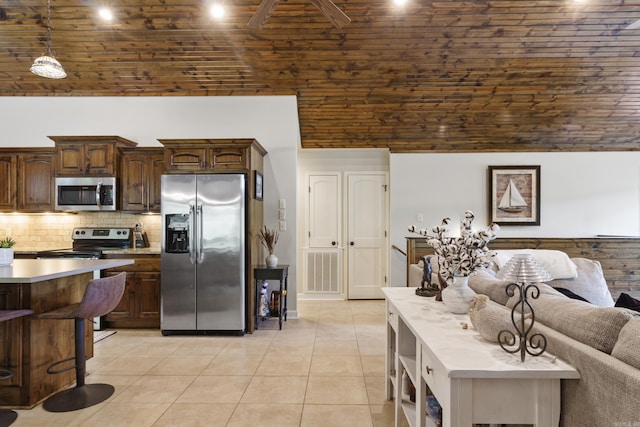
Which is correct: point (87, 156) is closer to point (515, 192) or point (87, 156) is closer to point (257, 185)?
point (257, 185)

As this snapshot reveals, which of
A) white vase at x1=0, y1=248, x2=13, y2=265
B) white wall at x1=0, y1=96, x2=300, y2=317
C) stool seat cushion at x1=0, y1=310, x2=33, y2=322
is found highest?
white wall at x1=0, y1=96, x2=300, y2=317

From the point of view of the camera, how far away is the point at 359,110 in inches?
215

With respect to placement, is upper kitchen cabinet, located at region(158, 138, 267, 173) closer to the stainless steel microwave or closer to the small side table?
the stainless steel microwave

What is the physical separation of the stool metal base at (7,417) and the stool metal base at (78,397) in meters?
0.17

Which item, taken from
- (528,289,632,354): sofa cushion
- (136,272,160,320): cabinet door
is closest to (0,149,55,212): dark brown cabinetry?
(136,272,160,320): cabinet door

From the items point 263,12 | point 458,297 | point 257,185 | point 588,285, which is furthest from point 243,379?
point 588,285

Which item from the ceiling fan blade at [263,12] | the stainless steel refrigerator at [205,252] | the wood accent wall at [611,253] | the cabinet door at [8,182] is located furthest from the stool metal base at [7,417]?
the wood accent wall at [611,253]

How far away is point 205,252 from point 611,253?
16.6 ft

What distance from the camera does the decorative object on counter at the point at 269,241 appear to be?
4.72m

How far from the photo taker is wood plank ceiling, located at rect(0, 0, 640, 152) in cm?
399

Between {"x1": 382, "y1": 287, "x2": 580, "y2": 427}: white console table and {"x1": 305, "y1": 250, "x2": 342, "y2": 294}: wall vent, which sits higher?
{"x1": 382, "y1": 287, "x2": 580, "y2": 427}: white console table

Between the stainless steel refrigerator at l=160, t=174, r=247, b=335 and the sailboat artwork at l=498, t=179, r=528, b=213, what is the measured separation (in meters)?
4.12

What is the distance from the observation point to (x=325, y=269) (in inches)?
253

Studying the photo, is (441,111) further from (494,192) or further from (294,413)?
(294,413)
